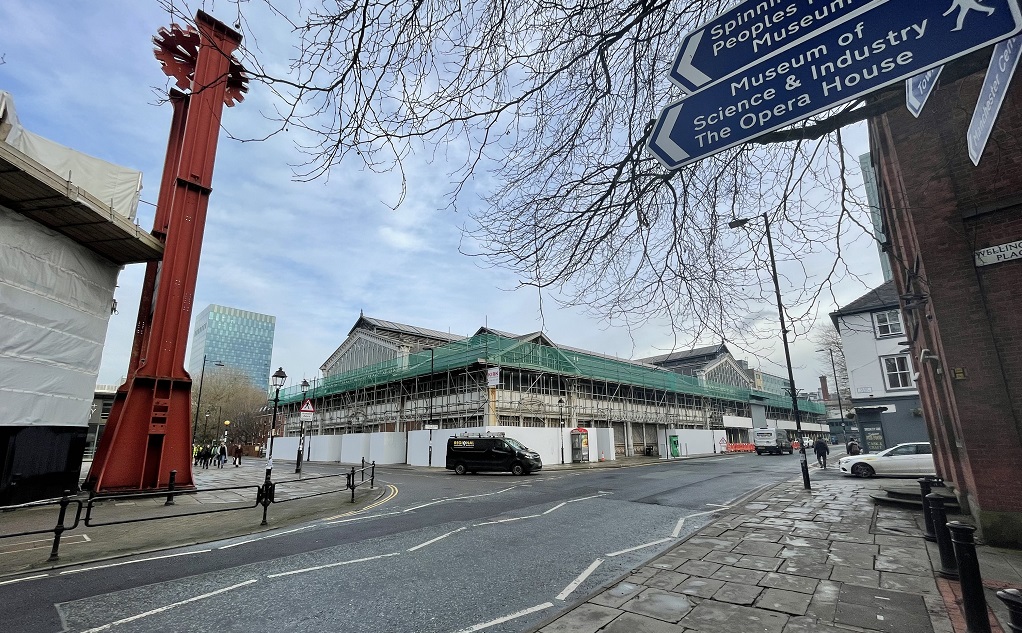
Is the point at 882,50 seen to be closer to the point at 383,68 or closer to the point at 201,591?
the point at 383,68

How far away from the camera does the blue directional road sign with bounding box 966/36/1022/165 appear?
93.8 inches

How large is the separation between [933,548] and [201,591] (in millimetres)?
10204

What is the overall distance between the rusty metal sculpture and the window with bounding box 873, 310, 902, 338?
35.3 meters

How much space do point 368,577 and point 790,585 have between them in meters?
5.22

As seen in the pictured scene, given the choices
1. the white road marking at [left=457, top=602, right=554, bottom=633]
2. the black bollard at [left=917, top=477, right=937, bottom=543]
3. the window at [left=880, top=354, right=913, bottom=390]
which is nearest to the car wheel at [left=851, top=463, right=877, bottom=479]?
the window at [left=880, top=354, right=913, bottom=390]

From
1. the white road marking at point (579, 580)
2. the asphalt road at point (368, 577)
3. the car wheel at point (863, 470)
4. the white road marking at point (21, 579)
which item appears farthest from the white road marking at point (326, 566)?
the car wheel at point (863, 470)

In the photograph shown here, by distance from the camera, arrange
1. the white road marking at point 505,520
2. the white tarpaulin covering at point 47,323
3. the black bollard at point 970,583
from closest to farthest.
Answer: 1. the black bollard at point 970,583
2. the white road marking at point 505,520
3. the white tarpaulin covering at point 47,323

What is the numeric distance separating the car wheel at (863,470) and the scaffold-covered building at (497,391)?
15.9 m

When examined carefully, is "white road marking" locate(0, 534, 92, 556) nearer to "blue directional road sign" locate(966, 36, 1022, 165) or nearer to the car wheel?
"blue directional road sign" locate(966, 36, 1022, 165)

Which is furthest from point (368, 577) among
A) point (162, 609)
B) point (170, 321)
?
point (170, 321)

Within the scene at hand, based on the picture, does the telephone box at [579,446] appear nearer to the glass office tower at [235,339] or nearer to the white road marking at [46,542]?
the white road marking at [46,542]

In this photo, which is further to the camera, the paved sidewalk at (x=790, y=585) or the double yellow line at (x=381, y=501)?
the double yellow line at (x=381, y=501)

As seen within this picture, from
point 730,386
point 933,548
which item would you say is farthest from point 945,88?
point 730,386

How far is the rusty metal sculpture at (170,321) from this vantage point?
45.7ft
